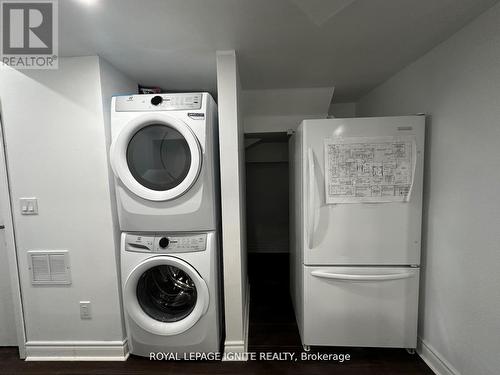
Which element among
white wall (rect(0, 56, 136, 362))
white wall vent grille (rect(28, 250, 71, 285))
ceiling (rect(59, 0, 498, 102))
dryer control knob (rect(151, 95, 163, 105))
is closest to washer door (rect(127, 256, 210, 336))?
white wall (rect(0, 56, 136, 362))

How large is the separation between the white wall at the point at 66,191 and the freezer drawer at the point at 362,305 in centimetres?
144

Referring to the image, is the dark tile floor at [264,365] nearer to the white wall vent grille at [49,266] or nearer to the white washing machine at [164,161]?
the white wall vent grille at [49,266]

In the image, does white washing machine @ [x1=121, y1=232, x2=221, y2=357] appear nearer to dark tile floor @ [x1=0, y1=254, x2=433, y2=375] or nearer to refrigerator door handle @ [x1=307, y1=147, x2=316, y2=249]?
dark tile floor @ [x1=0, y1=254, x2=433, y2=375]

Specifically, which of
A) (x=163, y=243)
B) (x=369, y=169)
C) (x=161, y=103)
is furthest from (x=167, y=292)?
(x=369, y=169)

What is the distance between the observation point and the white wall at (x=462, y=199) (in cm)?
114

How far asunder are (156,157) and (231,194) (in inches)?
22.6

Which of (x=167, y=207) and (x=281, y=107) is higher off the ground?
(x=281, y=107)

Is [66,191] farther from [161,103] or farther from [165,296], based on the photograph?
[165,296]

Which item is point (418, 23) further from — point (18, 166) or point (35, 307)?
point (35, 307)

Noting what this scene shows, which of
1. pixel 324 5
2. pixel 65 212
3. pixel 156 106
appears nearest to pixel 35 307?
pixel 65 212

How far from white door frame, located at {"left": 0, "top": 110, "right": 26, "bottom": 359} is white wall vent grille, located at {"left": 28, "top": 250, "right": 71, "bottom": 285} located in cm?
12

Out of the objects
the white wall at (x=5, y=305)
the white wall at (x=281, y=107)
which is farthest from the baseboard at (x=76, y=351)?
the white wall at (x=281, y=107)

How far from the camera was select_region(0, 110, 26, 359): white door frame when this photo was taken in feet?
5.17

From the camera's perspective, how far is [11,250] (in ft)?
5.32
